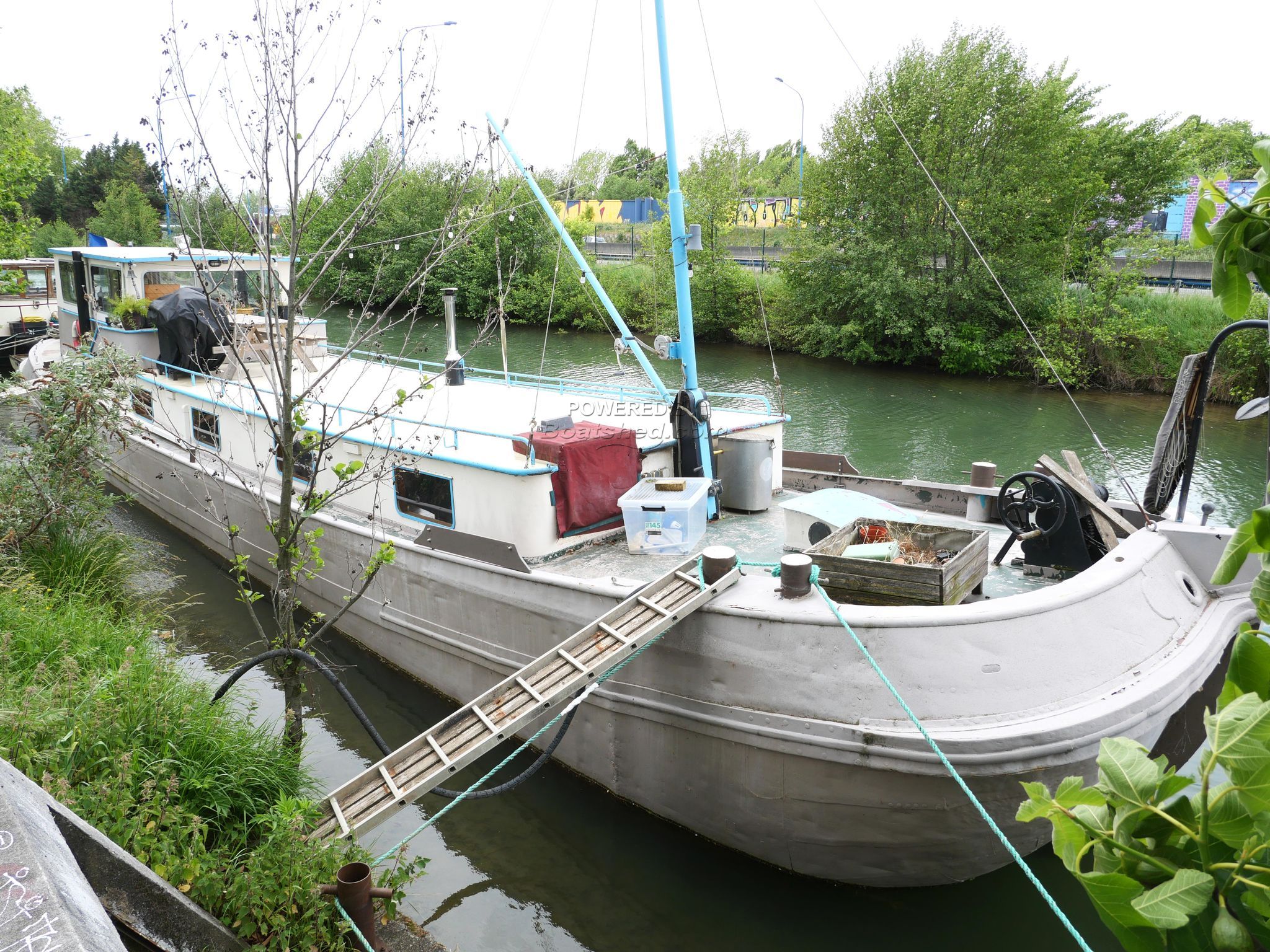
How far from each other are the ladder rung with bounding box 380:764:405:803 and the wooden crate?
9.69ft

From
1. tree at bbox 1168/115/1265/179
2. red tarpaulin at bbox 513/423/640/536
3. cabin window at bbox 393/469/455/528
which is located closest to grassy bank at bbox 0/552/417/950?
cabin window at bbox 393/469/455/528

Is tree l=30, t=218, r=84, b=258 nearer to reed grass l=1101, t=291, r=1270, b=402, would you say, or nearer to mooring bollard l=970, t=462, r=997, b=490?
reed grass l=1101, t=291, r=1270, b=402

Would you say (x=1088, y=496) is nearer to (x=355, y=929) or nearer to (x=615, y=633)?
(x=615, y=633)

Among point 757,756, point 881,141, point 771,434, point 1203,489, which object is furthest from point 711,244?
point 757,756

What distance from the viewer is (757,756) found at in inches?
227

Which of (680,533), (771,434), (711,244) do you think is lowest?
(680,533)

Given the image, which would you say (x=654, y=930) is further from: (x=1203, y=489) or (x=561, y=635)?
(x=1203, y=489)

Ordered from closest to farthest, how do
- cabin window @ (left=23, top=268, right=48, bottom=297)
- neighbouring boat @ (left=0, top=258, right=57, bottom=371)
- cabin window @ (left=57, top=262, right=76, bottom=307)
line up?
cabin window @ (left=57, top=262, right=76, bottom=307) → neighbouring boat @ (left=0, top=258, right=57, bottom=371) → cabin window @ (left=23, top=268, right=48, bottom=297)

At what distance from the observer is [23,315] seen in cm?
2350

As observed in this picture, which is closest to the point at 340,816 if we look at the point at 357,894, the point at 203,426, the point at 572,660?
the point at 357,894

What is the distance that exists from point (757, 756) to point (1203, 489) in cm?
1341

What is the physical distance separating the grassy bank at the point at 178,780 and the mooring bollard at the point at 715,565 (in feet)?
8.37

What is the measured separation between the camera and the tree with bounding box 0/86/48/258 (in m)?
15.6

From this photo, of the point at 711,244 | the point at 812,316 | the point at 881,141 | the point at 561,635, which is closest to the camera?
the point at 561,635
